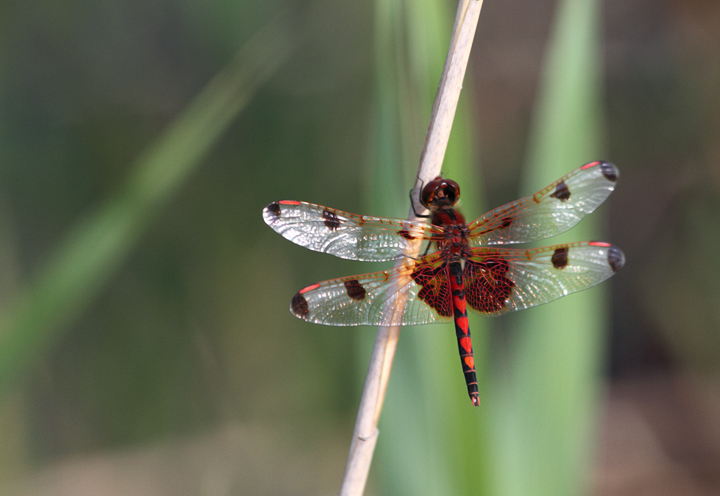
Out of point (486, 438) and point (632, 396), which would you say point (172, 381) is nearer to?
point (486, 438)

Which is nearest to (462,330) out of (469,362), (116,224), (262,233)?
(469,362)

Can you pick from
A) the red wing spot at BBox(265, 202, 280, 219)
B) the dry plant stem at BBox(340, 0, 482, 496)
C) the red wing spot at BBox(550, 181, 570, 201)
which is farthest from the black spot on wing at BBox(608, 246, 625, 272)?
the red wing spot at BBox(265, 202, 280, 219)

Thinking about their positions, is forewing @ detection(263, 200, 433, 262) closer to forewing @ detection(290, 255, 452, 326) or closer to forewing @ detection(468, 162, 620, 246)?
forewing @ detection(290, 255, 452, 326)

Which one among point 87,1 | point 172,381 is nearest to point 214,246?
point 172,381

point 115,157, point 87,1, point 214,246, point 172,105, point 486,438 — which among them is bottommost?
point 486,438

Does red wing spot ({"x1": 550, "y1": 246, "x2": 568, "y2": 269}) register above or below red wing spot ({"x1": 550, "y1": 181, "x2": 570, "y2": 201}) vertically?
below

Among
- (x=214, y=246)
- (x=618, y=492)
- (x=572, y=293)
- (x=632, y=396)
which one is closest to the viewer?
(x=572, y=293)
